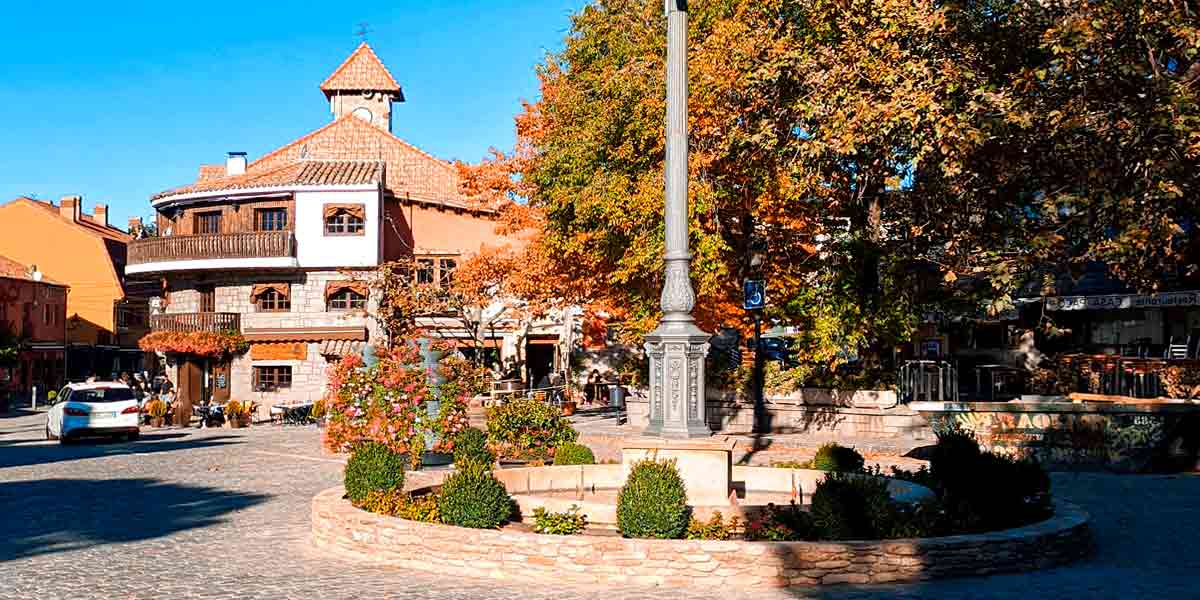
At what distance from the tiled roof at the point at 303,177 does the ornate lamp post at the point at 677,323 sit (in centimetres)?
2933

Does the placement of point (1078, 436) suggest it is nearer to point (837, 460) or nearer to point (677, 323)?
point (837, 460)

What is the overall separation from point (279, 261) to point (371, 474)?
29.5m

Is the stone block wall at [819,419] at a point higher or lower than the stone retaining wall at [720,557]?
higher

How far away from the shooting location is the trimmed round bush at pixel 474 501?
10.5m

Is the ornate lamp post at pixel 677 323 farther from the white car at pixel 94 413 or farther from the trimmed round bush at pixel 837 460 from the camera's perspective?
the white car at pixel 94 413

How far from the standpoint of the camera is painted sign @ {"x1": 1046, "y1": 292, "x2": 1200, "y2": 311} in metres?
23.0

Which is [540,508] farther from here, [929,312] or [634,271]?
[929,312]

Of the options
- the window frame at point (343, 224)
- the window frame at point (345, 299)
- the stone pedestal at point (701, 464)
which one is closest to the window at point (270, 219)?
the window frame at point (343, 224)

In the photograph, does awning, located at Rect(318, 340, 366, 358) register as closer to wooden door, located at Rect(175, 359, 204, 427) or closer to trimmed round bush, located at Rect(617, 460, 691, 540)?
wooden door, located at Rect(175, 359, 204, 427)

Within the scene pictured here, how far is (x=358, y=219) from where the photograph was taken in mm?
40438

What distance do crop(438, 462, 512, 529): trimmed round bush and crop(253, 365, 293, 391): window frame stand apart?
3146cm

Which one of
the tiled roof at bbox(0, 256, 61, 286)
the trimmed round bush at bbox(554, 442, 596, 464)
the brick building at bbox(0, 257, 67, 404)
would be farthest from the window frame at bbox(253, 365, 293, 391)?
the trimmed round bush at bbox(554, 442, 596, 464)

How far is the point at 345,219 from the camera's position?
40.5 m

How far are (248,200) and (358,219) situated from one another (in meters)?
4.52
